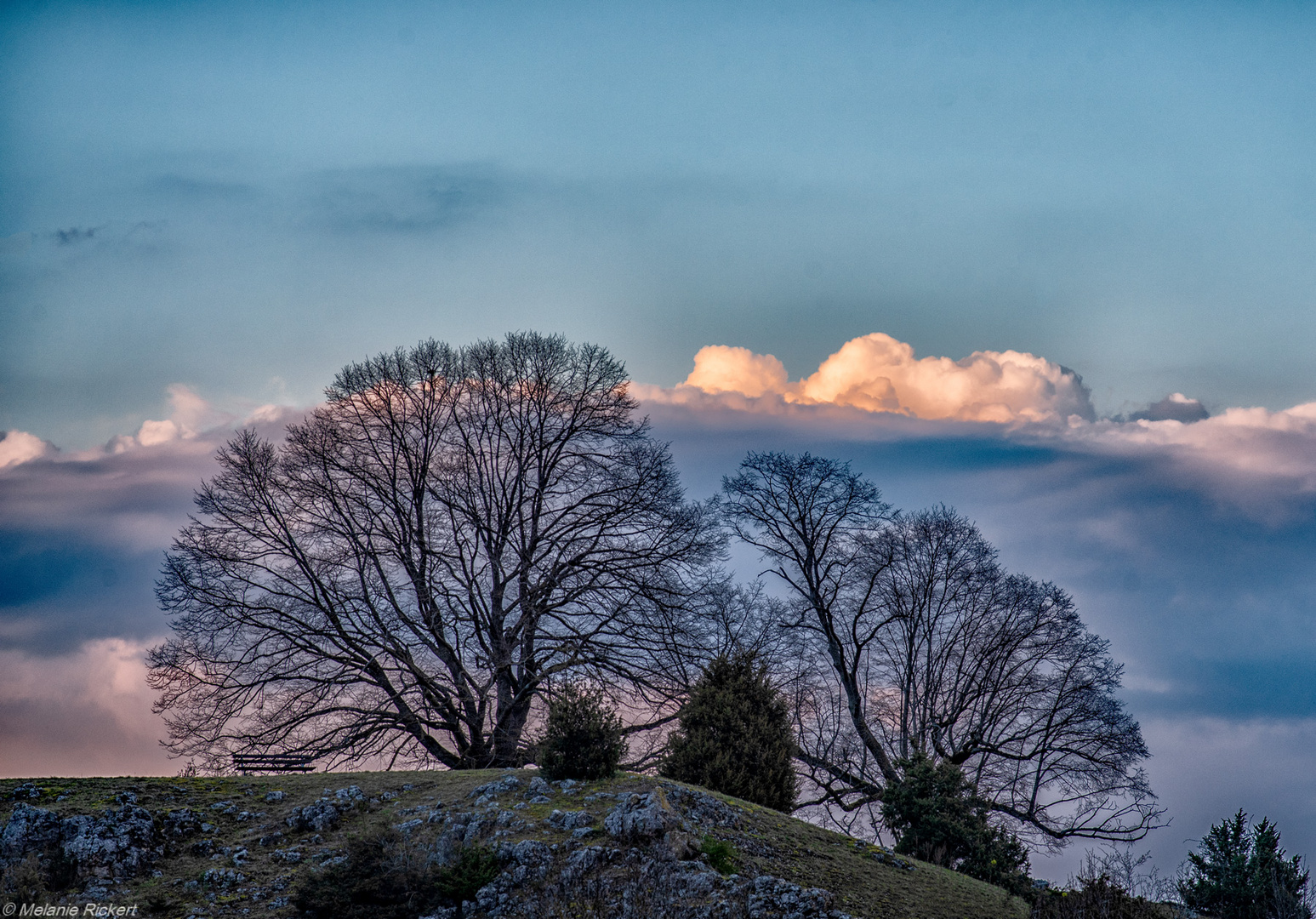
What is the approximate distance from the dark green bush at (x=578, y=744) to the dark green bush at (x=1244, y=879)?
9.64 m

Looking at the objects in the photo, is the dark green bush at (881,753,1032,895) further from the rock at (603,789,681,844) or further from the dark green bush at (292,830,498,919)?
the dark green bush at (292,830,498,919)

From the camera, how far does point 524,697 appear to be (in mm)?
20984

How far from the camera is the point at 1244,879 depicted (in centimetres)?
1332

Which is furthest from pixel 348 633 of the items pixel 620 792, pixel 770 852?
pixel 770 852

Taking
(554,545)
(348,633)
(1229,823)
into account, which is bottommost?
(1229,823)

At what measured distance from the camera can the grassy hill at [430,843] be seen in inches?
379

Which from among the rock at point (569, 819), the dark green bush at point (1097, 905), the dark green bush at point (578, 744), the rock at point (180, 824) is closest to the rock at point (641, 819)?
the rock at point (569, 819)

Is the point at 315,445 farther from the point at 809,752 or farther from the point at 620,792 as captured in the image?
the point at 809,752

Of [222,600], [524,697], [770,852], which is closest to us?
[770,852]

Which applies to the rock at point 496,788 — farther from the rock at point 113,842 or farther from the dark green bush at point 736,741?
the rock at point 113,842

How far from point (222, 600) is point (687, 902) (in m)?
14.8

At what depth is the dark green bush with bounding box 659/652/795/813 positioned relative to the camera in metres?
14.0

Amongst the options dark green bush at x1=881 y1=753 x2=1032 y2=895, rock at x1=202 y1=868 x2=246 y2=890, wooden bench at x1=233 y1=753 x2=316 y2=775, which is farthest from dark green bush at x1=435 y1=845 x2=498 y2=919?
dark green bush at x1=881 y1=753 x2=1032 y2=895

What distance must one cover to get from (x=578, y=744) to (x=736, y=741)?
9.93 ft
